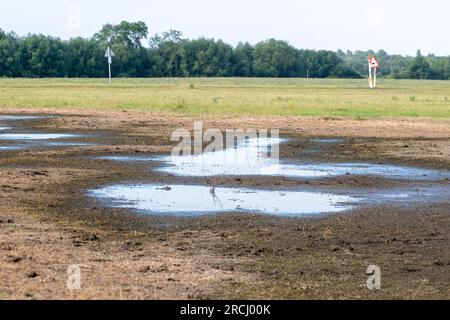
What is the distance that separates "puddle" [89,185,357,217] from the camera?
14.5m

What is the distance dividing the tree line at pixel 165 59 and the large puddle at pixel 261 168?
262 ft

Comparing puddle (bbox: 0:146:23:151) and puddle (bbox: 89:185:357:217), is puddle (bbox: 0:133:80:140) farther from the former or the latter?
puddle (bbox: 89:185:357:217)

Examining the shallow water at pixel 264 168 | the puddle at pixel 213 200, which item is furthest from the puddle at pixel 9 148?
the puddle at pixel 213 200

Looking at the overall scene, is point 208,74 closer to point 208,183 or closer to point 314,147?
point 314,147

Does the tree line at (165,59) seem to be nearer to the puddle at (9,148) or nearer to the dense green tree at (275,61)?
the dense green tree at (275,61)

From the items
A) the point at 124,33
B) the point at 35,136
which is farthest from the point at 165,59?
the point at 35,136

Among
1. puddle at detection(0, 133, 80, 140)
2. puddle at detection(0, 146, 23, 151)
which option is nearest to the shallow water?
puddle at detection(0, 146, 23, 151)

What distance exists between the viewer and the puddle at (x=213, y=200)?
14531 mm

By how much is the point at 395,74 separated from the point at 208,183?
303 feet

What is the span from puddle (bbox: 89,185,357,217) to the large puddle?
7.99 feet
